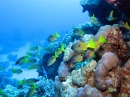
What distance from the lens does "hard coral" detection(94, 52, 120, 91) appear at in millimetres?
4770

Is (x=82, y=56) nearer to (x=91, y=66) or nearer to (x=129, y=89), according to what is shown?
(x=91, y=66)

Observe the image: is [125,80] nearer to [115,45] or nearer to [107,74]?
[107,74]

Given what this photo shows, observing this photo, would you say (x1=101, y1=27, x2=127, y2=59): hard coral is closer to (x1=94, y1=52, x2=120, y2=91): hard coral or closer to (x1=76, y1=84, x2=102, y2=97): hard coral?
(x1=94, y1=52, x2=120, y2=91): hard coral

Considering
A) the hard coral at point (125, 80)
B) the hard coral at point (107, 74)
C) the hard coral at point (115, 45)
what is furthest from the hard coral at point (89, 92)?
the hard coral at point (115, 45)

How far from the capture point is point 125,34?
6.27 m

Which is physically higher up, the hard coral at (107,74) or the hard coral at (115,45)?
the hard coral at (115,45)

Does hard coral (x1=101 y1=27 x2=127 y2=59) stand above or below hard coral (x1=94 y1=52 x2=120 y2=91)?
above

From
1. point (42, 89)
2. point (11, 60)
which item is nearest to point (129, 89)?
point (42, 89)

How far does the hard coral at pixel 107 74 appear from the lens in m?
4.77

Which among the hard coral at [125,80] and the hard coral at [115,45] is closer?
the hard coral at [125,80]

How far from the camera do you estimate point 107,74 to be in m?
4.89

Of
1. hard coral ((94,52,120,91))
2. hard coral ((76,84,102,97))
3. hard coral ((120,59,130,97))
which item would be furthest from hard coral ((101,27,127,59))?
hard coral ((76,84,102,97))

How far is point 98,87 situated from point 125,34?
A: 2281 mm

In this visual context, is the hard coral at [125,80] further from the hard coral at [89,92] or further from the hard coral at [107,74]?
the hard coral at [89,92]
